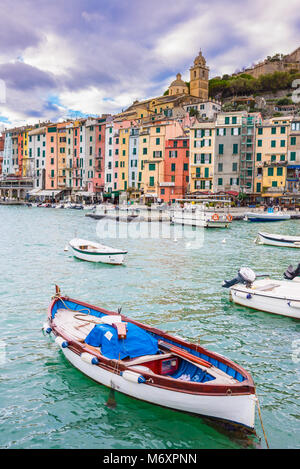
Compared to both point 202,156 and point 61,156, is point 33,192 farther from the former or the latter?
point 202,156

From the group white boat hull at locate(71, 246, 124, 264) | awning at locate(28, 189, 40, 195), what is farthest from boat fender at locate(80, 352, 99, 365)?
awning at locate(28, 189, 40, 195)

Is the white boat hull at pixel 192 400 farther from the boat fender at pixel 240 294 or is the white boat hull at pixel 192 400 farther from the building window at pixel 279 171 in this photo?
the building window at pixel 279 171

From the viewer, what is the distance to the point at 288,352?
10.3m

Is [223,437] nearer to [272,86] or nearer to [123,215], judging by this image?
[123,215]

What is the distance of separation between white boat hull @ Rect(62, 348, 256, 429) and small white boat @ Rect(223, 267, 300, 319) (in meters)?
6.70

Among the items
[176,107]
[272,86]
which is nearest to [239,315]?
[176,107]

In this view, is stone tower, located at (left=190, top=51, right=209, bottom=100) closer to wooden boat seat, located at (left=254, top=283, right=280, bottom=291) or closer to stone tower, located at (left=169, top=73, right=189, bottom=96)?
stone tower, located at (left=169, top=73, right=189, bottom=96)

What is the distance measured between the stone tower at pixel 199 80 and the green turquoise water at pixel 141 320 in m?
95.7

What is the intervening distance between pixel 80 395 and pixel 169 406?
200 centimetres

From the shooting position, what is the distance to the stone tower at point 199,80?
363 feet

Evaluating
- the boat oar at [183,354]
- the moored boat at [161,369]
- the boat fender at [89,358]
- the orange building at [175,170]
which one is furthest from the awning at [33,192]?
the boat oar at [183,354]

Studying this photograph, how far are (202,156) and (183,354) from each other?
6050 cm

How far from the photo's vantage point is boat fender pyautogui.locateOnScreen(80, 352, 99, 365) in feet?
26.6

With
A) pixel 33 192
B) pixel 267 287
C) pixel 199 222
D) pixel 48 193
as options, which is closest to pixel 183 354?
pixel 267 287
